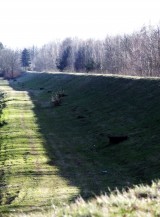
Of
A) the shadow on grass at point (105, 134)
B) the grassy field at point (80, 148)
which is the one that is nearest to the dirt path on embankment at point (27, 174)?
the grassy field at point (80, 148)

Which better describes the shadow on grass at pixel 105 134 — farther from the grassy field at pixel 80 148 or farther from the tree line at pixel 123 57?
the tree line at pixel 123 57

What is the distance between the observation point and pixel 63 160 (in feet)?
89.9

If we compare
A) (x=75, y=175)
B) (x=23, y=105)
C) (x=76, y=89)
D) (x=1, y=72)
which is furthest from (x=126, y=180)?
(x=1, y=72)

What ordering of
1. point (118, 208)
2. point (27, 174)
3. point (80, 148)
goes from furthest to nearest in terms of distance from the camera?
point (80, 148) → point (27, 174) → point (118, 208)

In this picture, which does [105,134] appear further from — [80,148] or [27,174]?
[27,174]

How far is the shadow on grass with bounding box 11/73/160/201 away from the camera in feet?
74.8

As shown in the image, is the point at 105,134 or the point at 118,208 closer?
the point at 118,208

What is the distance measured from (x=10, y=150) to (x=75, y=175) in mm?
7643

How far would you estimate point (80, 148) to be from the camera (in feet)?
101

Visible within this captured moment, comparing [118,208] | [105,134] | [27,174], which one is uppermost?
[118,208]

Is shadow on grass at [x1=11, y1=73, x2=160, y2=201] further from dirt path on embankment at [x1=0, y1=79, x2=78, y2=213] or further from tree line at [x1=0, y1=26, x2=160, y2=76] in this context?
tree line at [x1=0, y1=26, x2=160, y2=76]

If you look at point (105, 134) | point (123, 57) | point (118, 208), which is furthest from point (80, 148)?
point (123, 57)

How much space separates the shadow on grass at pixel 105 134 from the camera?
74.8 ft

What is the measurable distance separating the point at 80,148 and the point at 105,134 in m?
3.30
